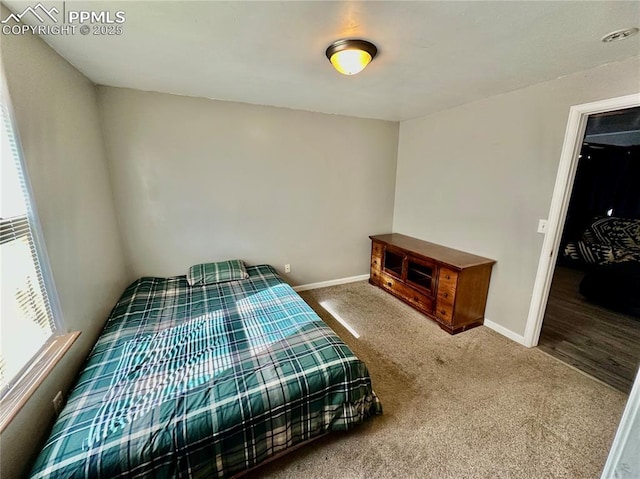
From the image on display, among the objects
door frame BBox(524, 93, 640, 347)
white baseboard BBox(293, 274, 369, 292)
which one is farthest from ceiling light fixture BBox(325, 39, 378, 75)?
white baseboard BBox(293, 274, 369, 292)

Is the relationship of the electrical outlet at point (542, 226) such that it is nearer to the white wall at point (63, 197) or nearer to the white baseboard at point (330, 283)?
the white baseboard at point (330, 283)

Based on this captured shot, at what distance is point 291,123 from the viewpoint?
3.08m

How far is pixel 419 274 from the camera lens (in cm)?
310

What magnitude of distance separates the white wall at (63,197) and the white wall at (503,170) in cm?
342

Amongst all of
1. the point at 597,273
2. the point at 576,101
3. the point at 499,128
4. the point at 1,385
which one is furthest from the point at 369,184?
the point at 1,385

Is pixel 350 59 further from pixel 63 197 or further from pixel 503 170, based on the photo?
pixel 63 197

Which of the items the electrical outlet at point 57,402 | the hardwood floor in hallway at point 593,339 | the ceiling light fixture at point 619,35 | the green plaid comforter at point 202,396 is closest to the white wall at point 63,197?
the electrical outlet at point 57,402

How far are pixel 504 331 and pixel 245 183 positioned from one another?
311 cm

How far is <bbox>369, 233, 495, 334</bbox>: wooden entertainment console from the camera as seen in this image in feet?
8.38

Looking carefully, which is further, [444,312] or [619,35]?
[444,312]

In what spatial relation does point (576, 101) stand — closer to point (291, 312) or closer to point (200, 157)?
point (291, 312)

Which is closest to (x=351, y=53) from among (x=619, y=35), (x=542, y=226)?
(x=619, y=35)

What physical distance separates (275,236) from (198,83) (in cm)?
173

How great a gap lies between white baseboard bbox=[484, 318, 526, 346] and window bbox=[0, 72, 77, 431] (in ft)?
11.3
